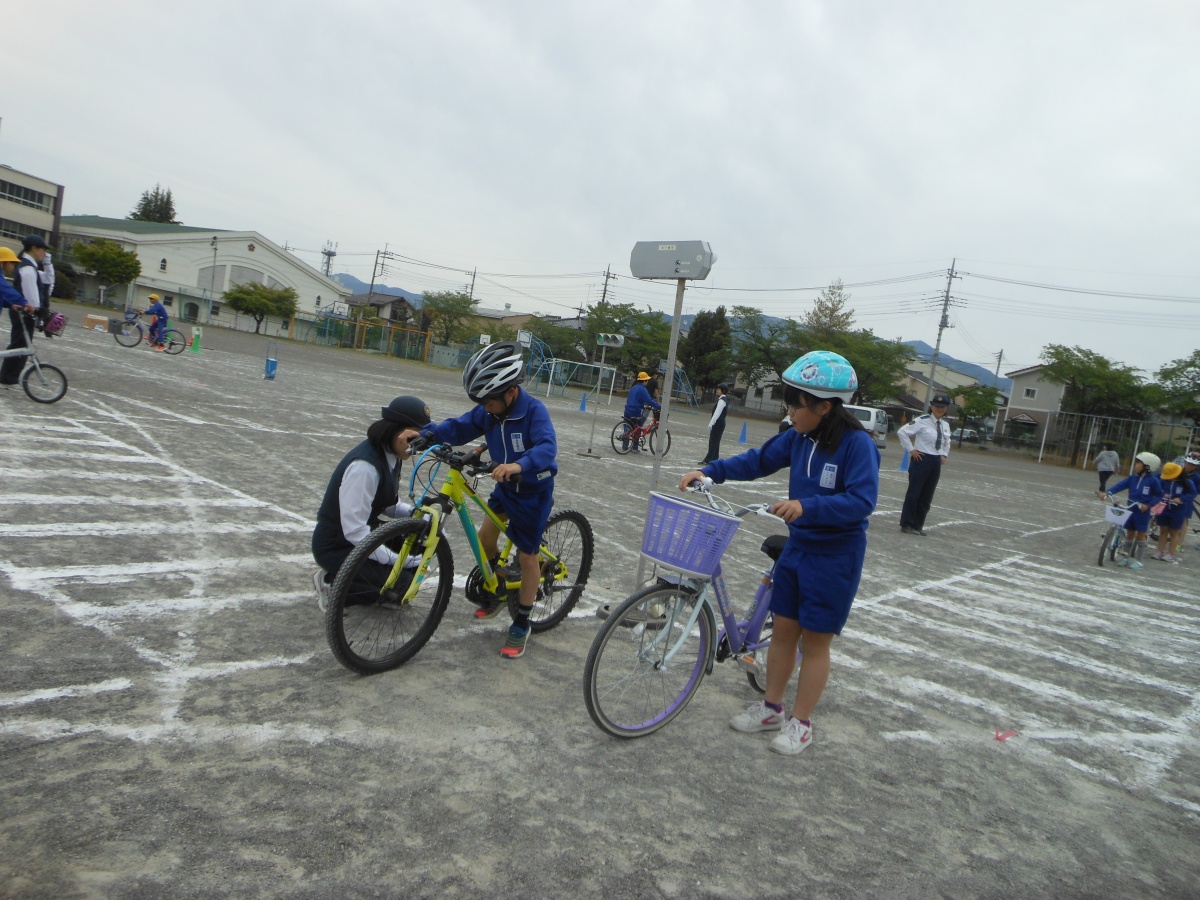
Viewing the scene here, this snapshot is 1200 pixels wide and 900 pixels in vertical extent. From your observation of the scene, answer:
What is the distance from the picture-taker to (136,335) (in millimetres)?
22172

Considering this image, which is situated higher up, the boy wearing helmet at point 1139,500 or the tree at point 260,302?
the tree at point 260,302

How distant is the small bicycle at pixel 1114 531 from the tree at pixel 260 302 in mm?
55679

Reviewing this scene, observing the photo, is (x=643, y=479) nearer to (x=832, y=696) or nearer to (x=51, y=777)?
(x=832, y=696)

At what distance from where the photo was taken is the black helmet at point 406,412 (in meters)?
4.12

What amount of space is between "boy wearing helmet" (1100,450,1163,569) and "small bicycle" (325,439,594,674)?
952cm

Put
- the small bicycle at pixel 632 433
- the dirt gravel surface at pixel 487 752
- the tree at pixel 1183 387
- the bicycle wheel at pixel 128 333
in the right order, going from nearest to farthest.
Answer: the dirt gravel surface at pixel 487 752 → the small bicycle at pixel 632 433 → the bicycle wheel at pixel 128 333 → the tree at pixel 1183 387

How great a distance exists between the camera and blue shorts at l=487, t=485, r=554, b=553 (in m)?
4.23

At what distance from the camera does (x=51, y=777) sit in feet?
8.76

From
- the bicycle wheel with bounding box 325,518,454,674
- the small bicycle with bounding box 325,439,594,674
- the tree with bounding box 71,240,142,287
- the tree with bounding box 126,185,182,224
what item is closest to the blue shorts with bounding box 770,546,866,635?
the small bicycle with bounding box 325,439,594,674

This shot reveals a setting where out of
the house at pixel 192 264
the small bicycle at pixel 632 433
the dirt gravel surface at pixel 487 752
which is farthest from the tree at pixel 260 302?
the dirt gravel surface at pixel 487 752

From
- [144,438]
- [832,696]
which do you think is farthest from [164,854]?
[144,438]

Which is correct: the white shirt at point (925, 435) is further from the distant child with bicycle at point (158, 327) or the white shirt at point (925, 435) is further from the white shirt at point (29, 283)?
the distant child with bicycle at point (158, 327)

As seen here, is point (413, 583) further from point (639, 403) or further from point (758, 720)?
point (639, 403)

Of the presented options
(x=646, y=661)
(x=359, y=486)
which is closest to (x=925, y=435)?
(x=646, y=661)
